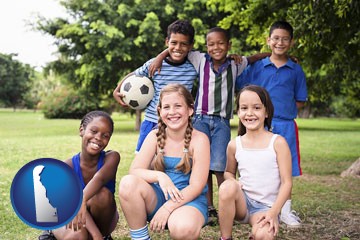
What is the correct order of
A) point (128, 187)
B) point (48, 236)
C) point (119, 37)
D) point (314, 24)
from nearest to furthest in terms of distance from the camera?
point (128, 187) → point (48, 236) → point (314, 24) → point (119, 37)

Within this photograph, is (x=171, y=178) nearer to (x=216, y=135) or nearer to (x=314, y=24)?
(x=216, y=135)

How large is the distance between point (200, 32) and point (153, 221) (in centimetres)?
1664

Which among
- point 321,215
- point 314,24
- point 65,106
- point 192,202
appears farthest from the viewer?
point 65,106

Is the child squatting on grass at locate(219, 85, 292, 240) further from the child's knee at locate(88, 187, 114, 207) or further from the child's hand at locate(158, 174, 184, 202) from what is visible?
the child's knee at locate(88, 187, 114, 207)

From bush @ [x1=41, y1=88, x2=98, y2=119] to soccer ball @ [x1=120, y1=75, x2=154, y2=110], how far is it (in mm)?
32996

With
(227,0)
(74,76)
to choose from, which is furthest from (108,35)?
(227,0)

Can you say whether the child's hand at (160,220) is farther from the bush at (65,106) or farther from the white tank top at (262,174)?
the bush at (65,106)

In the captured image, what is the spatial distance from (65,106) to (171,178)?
1416 inches

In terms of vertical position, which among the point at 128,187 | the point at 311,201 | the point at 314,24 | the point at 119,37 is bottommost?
the point at 311,201

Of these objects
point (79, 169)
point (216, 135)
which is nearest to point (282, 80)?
point (216, 135)

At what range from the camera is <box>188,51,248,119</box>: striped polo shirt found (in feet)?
15.1

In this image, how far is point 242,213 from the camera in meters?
3.36

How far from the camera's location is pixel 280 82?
15.7ft

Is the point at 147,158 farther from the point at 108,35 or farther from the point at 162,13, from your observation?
the point at 162,13
